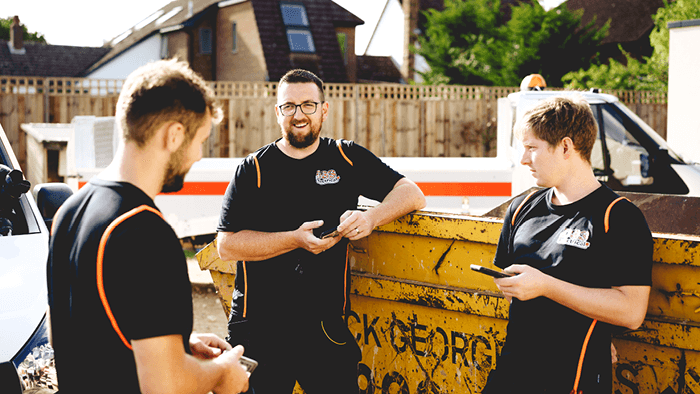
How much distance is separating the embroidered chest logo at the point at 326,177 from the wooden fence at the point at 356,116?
12212mm

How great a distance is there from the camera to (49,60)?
1527 inches

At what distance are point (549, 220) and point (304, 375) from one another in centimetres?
134

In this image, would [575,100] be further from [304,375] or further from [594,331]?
[304,375]

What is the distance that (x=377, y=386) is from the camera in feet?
11.4

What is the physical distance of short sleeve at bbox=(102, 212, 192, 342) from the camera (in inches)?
61.0

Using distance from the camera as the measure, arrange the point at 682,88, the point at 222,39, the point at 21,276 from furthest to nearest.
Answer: the point at 222,39 < the point at 682,88 < the point at 21,276

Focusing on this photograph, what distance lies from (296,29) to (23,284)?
26706mm

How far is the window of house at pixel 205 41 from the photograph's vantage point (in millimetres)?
30750

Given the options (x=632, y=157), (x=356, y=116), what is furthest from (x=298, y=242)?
(x=356, y=116)

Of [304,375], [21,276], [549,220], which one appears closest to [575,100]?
[549,220]

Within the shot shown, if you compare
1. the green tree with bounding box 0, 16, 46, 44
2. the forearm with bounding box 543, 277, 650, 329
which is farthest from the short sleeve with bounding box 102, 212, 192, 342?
the green tree with bounding box 0, 16, 46, 44

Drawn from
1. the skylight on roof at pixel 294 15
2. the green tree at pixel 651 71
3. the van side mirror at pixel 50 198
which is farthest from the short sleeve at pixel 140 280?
the skylight on roof at pixel 294 15

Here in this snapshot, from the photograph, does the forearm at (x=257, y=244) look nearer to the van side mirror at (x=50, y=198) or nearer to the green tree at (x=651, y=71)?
the van side mirror at (x=50, y=198)

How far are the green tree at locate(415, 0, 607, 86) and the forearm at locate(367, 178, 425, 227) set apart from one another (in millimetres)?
20101
